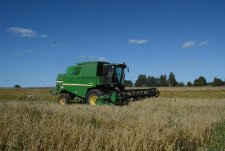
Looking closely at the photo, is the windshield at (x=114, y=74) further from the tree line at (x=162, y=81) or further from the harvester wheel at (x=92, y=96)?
the tree line at (x=162, y=81)

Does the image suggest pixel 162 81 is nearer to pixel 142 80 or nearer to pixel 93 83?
pixel 142 80

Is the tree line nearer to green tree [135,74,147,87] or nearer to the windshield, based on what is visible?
green tree [135,74,147,87]

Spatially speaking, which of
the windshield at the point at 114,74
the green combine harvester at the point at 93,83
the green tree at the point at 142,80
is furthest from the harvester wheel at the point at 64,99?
the green tree at the point at 142,80

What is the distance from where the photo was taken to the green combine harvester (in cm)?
2036

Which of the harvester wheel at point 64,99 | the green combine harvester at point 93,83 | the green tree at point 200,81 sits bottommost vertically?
the harvester wheel at point 64,99

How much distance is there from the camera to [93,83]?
20875 millimetres

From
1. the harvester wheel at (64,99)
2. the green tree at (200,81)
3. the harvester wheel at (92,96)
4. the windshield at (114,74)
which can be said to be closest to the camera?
the harvester wheel at (92,96)

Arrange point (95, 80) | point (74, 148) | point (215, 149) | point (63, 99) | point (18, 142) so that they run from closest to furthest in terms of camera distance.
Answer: point (18, 142) < point (74, 148) < point (215, 149) < point (95, 80) < point (63, 99)

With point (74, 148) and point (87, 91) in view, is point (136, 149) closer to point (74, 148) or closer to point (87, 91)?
point (74, 148)

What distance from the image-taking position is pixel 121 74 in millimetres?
21906

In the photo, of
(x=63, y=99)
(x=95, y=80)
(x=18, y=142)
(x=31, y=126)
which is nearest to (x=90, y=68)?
(x=95, y=80)

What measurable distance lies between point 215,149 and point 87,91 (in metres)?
14.9

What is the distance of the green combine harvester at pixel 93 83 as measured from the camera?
20359 millimetres

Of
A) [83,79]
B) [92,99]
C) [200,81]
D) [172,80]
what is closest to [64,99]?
[83,79]
